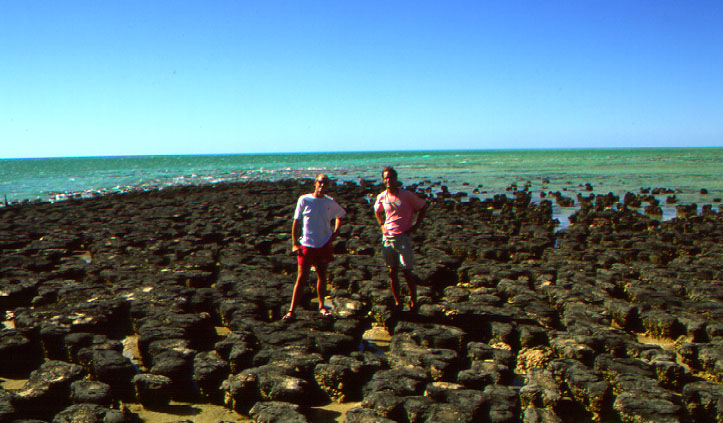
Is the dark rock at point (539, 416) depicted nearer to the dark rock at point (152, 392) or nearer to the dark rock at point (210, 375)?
the dark rock at point (210, 375)

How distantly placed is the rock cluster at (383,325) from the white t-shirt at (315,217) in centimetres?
107

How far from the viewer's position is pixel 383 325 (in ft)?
24.7

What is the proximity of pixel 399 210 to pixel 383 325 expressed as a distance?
165 cm

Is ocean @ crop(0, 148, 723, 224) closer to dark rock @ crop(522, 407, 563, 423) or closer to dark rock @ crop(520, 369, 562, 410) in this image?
dark rock @ crop(520, 369, 562, 410)

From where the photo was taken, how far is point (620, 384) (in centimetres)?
522

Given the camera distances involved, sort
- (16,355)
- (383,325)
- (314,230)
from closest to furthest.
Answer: (16,355) → (314,230) → (383,325)

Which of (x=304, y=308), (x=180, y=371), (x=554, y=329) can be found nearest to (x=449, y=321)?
(x=554, y=329)

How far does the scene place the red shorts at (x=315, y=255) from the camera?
7191 millimetres

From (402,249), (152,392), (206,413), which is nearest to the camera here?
(206,413)

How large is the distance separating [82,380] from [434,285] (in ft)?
19.7

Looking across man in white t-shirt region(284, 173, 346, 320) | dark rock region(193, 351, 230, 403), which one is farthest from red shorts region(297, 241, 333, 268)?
dark rock region(193, 351, 230, 403)

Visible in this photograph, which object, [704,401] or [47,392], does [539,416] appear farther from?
[47,392]

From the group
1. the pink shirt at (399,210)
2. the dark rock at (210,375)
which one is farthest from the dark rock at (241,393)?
the pink shirt at (399,210)

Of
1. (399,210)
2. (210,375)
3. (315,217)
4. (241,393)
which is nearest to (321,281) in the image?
(315,217)
